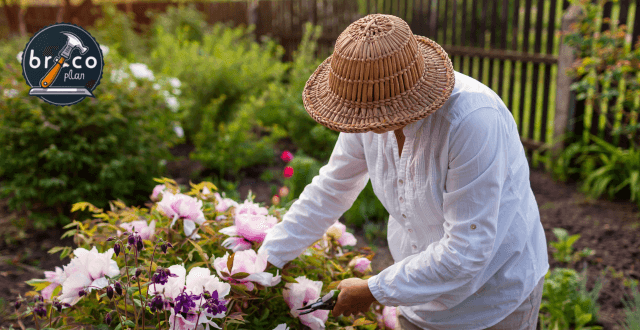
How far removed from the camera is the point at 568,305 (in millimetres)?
2322

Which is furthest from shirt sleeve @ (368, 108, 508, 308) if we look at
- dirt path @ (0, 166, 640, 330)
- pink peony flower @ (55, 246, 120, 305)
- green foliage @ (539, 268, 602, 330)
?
dirt path @ (0, 166, 640, 330)

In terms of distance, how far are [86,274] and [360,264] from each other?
929 millimetres

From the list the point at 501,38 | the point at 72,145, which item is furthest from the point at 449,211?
the point at 501,38

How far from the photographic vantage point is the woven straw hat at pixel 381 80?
4.01ft

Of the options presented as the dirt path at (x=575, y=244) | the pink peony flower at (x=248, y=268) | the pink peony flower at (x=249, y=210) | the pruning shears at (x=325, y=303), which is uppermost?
the pink peony flower at (x=249, y=210)

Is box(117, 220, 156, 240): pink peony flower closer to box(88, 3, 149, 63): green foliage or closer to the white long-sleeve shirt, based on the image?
the white long-sleeve shirt

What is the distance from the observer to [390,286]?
1420 millimetres

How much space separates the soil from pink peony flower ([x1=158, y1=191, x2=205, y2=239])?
1275 mm

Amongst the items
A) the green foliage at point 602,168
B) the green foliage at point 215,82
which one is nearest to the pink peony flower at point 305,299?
the green foliage at point 602,168

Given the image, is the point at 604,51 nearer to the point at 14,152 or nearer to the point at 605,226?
the point at 605,226

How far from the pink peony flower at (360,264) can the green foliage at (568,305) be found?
3.17 ft

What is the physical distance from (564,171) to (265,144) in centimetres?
272

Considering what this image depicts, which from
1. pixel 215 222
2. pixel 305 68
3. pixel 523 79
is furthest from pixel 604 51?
pixel 215 222

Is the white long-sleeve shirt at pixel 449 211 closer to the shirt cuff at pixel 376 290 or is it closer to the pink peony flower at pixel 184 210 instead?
the shirt cuff at pixel 376 290
